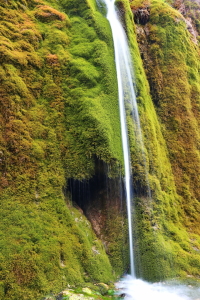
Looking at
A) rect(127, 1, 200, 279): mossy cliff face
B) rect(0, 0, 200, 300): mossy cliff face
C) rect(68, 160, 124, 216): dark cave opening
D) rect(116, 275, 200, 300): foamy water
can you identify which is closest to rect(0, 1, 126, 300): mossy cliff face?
A: rect(0, 0, 200, 300): mossy cliff face

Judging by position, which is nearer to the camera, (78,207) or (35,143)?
(35,143)

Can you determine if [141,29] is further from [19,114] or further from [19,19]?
[19,114]

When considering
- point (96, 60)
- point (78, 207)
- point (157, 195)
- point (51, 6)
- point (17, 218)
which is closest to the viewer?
point (17, 218)

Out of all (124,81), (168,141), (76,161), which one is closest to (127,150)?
(76,161)

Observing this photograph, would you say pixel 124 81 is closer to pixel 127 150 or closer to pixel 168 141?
pixel 127 150

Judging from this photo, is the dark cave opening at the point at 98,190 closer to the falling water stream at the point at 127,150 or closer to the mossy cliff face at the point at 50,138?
the mossy cliff face at the point at 50,138

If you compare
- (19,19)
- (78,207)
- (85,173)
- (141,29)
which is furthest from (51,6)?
(78,207)

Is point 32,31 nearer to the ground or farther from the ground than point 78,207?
farther from the ground
